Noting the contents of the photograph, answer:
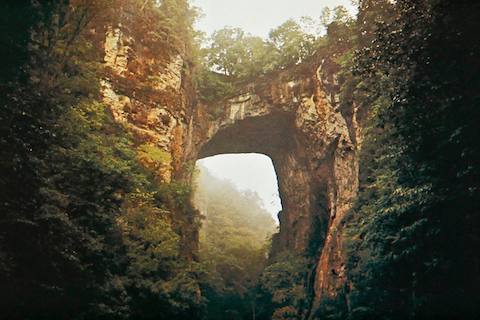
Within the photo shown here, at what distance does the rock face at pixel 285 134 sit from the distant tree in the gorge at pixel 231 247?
2.78 m

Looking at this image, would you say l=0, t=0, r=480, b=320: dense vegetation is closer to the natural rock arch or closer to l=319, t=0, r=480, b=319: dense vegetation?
l=319, t=0, r=480, b=319: dense vegetation

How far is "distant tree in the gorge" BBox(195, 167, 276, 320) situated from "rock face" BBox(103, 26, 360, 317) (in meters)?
2.78

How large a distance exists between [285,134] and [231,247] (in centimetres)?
884

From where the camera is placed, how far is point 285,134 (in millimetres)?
21922

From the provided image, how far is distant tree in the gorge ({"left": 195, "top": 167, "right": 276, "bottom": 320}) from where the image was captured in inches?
827

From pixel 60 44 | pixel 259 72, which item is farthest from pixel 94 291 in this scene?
pixel 259 72

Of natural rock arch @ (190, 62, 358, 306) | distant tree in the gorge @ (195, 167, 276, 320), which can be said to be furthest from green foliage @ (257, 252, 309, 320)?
distant tree in the gorge @ (195, 167, 276, 320)

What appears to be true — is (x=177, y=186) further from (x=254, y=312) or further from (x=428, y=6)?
(x=254, y=312)

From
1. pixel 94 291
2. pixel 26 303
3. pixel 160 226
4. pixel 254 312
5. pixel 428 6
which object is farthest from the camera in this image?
pixel 254 312

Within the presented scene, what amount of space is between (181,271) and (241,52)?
1405 cm

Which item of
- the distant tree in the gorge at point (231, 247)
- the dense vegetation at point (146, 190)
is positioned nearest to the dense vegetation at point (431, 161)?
the dense vegetation at point (146, 190)

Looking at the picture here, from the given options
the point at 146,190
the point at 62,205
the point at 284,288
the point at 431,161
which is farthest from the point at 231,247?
the point at 62,205

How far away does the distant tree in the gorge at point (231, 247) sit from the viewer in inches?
827

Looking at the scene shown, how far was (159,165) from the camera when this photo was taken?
516 inches
